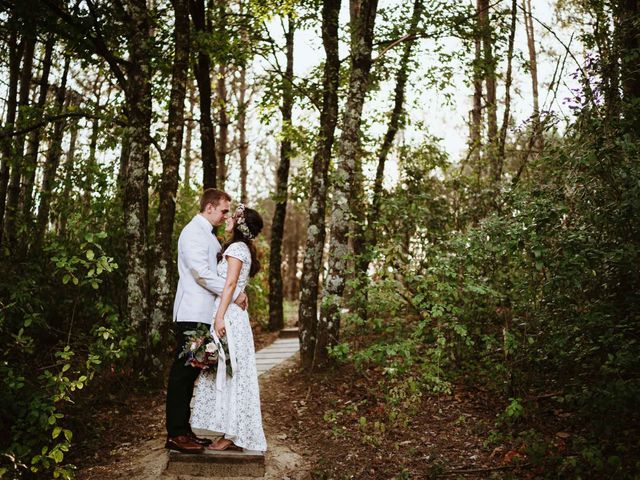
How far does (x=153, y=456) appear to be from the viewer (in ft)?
17.2

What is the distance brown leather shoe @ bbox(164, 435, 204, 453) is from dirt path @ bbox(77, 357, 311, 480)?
206 millimetres

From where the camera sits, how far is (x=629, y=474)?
14.1 ft

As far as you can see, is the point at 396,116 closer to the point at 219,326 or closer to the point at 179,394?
the point at 219,326

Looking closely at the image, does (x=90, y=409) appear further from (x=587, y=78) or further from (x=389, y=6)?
(x=389, y=6)

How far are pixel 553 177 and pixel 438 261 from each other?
5.00 feet

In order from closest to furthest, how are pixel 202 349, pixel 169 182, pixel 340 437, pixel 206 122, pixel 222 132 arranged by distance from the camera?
pixel 202 349 < pixel 340 437 < pixel 169 182 < pixel 206 122 < pixel 222 132

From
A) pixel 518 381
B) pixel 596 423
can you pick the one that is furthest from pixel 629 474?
pixel 518 381

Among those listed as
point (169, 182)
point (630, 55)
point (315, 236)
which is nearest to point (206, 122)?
point (169, 182)

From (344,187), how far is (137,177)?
294 centimetres

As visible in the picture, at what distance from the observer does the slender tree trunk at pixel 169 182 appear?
7.55m

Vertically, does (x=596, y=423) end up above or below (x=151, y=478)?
above

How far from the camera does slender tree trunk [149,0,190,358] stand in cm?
755

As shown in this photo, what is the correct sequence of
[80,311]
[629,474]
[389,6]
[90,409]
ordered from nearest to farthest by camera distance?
1. [629,474]
2. [90,409]
3. [80,311]
4. [389,6]

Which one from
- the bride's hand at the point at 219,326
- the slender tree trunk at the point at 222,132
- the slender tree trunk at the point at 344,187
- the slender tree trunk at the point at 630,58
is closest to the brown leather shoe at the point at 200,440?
the bride's hand at the point at 219,326
